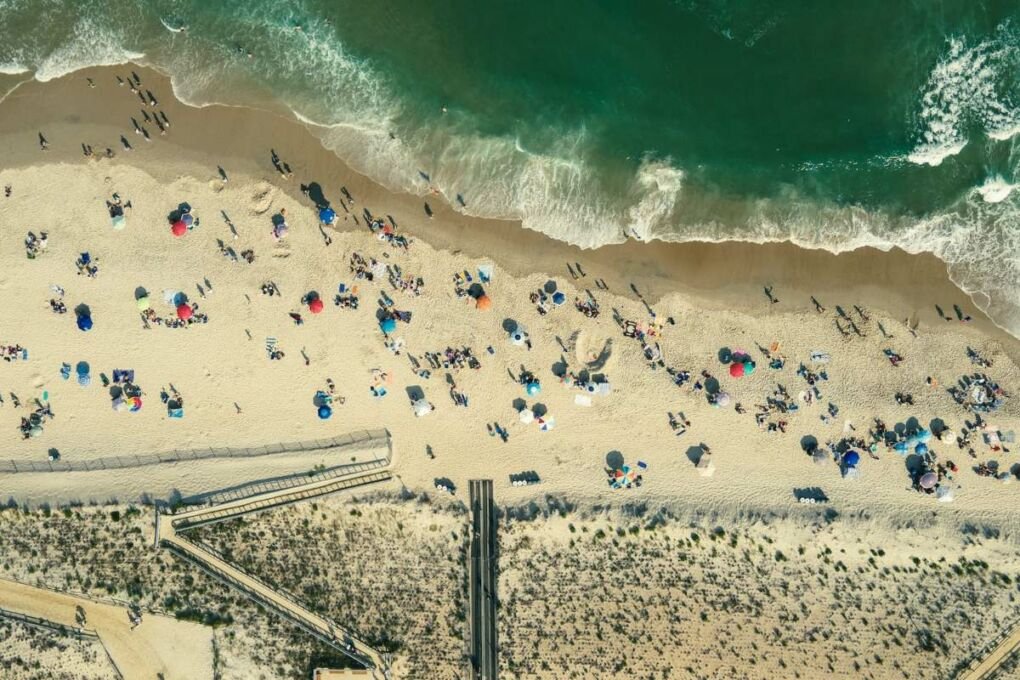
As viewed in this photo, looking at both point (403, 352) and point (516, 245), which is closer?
point (403, 352)

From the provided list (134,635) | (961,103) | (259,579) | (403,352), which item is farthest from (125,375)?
(961,103)

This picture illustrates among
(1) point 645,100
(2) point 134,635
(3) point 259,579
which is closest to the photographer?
(3) point 259,579

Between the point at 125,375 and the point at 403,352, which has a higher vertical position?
the point at 403,352

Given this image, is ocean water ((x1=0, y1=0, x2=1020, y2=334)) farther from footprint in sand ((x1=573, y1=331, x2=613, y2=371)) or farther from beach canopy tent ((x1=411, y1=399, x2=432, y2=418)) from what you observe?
beach canopy tent ((x1=411, y1=399, x2=432, y2=418))

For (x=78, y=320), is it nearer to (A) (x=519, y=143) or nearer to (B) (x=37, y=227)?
(B) (x=37, y=227)

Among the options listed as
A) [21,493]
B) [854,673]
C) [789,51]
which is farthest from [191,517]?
[789,51]

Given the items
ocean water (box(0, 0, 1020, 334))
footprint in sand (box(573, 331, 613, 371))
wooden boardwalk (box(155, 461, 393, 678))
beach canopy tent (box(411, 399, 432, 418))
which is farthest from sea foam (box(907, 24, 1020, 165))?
wooden boardwalk (box(155, 461, 393, 678))

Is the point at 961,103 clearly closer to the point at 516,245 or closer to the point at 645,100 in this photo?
the point at 645,100
